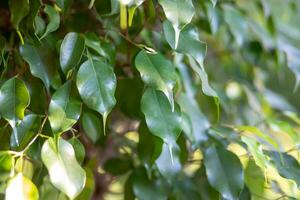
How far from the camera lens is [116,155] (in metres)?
1.06

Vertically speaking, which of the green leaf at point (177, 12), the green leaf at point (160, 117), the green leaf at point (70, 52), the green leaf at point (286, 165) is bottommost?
the green leaf at point (286, 165)

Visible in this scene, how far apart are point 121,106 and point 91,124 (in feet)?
0.25

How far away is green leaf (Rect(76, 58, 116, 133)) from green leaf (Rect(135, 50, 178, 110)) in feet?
0.14

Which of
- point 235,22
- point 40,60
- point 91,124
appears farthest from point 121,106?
point 235,22

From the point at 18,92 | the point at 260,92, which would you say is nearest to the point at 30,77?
the point at 18,92

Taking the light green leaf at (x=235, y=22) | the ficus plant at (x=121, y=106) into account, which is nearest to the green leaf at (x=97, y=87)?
the ficus plant at (x=121, y=106)

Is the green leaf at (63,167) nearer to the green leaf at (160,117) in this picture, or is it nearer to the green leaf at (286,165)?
the green leaf at (160,117)

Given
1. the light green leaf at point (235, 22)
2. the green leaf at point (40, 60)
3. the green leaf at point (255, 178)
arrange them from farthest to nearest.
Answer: the light green leaf at point (235, 22) → the green leaf at point (255, 178) → the green leaf at point (40, 60)

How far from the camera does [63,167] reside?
59 cm

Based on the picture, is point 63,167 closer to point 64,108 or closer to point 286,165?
point 64,108

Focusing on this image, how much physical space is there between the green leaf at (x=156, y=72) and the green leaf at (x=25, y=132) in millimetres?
150

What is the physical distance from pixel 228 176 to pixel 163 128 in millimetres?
163

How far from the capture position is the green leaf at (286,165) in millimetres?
729

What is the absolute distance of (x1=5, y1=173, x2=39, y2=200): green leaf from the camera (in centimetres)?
57
